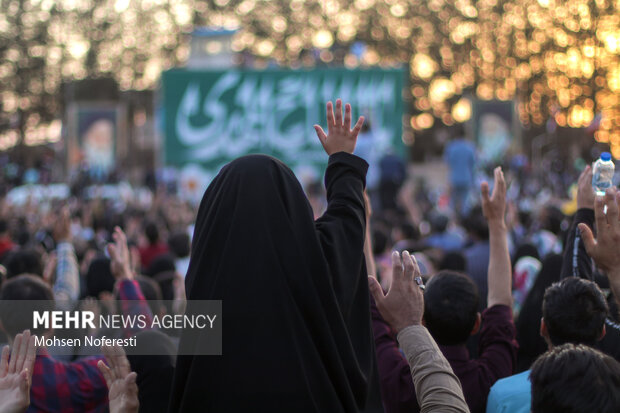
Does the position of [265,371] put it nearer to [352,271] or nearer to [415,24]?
[352,271]

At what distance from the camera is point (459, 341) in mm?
2832

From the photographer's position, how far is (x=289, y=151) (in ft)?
53.2

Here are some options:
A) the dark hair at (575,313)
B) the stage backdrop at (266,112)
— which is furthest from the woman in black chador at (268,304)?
the stage backdrop at (266,112)

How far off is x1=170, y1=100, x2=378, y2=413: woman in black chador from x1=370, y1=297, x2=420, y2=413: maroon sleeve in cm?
52

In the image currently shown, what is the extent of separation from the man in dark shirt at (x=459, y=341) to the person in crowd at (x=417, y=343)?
0.35 m

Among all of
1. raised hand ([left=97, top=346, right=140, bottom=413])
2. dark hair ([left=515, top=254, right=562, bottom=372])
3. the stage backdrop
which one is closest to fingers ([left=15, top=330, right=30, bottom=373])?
raised hand ([left=97, top=346, right=140, bottom=413])

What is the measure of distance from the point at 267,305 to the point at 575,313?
3.64ft

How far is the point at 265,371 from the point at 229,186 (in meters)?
0.49

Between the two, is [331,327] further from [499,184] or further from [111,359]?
[499,184]

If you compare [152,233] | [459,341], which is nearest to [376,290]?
[459,341]

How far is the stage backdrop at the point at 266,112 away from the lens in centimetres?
1594

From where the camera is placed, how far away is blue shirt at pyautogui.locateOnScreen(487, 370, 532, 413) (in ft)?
7.97

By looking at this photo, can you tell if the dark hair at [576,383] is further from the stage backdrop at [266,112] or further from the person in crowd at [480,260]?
the stage backdrop at [266,112]

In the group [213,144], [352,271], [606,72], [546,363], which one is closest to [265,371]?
[352,271]
